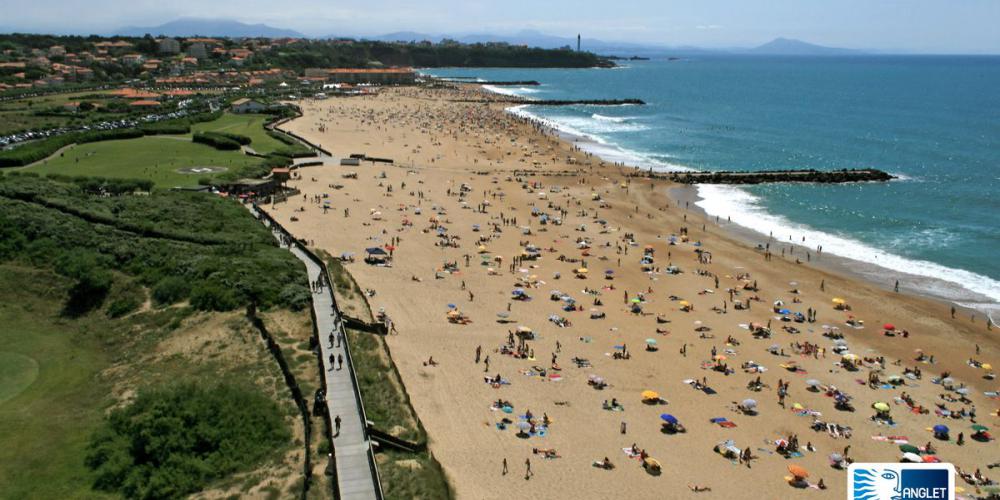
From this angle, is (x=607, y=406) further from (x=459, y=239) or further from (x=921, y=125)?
(x=921, y=125)

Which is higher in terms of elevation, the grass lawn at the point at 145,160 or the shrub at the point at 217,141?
the shrub at the point at 217,141

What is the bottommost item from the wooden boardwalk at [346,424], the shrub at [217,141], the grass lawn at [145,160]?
the wooden boardwalk at [346,424]

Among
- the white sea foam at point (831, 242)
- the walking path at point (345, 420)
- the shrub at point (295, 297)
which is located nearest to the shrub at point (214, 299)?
the shrub at point (295, 297)

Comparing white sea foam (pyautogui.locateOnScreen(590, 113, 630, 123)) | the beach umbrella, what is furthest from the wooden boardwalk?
white sea foam (pyautogui.locateOnScreen(590, 113, 630, 123))

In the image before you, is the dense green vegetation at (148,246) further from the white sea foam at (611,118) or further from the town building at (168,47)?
the town building at (168,47)

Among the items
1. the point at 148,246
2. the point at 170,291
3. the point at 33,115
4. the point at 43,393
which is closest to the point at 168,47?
the point at 33,115

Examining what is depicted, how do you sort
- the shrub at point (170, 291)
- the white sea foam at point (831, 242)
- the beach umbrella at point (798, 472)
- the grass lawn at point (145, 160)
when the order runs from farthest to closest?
the grass lawn at point (145, 160) < the white sea foam at point (831, 242) < the shrub at point (170, 291) < the beach umbrella at point (798, 472)
